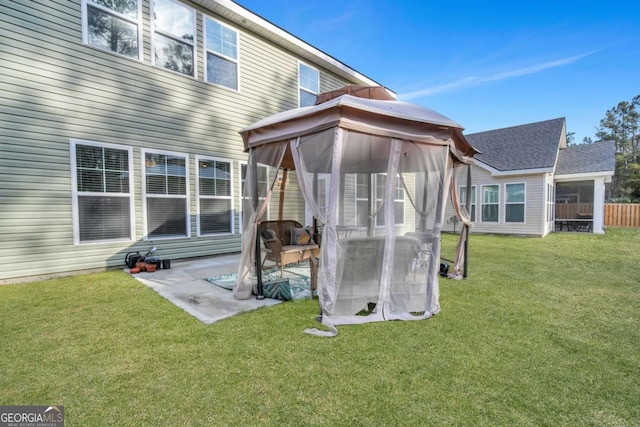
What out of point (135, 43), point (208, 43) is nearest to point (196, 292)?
point (135, 43)

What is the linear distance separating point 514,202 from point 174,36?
1365 centimetres

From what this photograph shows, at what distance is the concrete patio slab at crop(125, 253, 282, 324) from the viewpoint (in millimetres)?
3629

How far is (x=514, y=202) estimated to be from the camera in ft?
41.3

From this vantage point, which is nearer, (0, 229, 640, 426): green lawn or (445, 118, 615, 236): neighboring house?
(0, 229, 640, 426): green lawn

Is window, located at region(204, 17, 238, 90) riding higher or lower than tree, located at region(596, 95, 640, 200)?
lower

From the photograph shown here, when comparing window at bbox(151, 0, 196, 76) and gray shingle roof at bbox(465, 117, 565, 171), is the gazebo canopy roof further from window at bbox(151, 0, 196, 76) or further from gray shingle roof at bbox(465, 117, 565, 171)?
gray shingle roof at bbox(465, 117, 565, 171)

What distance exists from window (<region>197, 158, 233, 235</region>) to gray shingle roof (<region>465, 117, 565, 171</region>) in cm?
1176

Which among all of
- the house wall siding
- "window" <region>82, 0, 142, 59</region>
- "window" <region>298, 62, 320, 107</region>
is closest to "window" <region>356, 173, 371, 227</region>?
"window" <region>82, 0, 142, 59</region>

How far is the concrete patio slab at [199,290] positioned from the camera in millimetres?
3629

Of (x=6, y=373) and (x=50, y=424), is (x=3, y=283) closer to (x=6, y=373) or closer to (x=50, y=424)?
(x=6, y=373)

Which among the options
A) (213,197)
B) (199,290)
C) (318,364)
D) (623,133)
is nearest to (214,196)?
(213,197)

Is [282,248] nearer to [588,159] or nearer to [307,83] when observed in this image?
[307,83]

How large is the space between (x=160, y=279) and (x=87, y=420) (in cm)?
343

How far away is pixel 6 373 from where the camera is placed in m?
2.27
